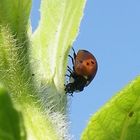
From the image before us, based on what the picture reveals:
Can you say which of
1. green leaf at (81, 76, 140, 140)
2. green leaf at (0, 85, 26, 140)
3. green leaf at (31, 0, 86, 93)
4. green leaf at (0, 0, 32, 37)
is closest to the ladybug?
green leaf at (31, 0, 86, 93)

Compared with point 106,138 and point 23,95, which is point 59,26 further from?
point 106,138

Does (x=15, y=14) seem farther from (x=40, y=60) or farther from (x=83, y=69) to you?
(x=83, y=69)

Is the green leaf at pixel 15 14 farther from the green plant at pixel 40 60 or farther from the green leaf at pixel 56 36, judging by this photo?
the green leaf at pixel 56 36

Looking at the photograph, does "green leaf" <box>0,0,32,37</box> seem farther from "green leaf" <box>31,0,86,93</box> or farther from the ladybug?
the ladybug

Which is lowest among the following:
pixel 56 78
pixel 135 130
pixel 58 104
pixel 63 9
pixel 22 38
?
pixel 135 130

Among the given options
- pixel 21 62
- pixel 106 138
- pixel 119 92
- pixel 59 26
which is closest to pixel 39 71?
pixel 21 62

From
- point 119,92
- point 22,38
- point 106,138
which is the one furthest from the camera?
point 22,38
